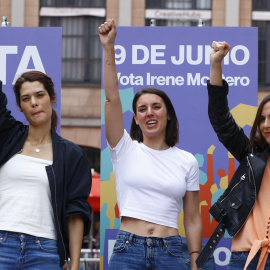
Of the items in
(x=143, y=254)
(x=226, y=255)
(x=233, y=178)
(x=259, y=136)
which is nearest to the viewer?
(x=143, y=254)

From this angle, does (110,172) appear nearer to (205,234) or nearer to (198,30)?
(205,234)

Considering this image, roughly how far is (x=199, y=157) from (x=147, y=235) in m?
1.53

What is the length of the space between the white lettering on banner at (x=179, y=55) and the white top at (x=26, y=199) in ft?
5.68

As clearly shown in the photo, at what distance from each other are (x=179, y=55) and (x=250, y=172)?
63.2 inches

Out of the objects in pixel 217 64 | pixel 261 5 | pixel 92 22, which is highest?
pixel 261 5

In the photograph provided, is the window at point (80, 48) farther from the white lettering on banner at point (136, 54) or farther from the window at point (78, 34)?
the white lettering on banner at point (136, 54)

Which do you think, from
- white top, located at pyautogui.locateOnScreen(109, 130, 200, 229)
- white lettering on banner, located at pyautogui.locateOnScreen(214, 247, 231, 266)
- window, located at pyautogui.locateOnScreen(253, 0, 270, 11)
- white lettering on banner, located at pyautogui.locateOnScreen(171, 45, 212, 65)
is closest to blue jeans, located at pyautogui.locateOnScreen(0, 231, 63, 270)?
white top, located at pyautogui.locateOnScreen(109, 130, 200, 229)

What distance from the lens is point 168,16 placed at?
17312 mm

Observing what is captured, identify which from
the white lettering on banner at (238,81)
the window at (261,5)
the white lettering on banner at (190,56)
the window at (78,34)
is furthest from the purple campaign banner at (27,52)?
the window at (261,5)

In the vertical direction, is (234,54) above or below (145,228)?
above

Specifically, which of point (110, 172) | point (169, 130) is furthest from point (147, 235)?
point (110, 172)

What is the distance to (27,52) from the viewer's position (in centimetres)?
512

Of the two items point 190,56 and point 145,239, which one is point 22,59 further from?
point 145,239

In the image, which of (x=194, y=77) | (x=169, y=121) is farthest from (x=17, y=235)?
(x=194, y=77)
